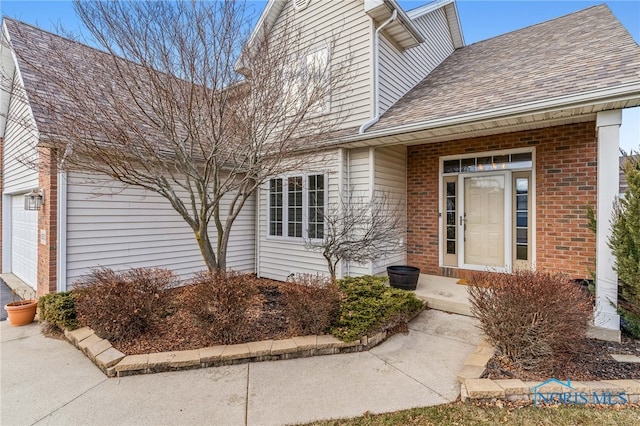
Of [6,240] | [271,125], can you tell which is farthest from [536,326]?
[6,240]

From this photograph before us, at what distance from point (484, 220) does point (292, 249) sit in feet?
14.2

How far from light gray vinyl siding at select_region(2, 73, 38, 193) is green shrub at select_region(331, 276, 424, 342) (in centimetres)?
627

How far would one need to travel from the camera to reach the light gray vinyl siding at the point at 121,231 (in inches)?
223

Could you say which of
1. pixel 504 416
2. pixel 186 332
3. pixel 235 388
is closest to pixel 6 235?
pixel 186 332

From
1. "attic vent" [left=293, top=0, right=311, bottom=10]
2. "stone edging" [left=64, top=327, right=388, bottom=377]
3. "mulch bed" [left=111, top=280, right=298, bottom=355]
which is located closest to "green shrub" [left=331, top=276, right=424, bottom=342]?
"stone edging" [left=64, top=327, right=388, bottom=377]

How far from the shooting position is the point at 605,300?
13.8 feet

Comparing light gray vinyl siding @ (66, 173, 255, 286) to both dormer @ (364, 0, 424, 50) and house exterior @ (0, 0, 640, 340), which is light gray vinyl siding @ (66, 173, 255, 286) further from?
dormer @ (364, 0, 424, 50)

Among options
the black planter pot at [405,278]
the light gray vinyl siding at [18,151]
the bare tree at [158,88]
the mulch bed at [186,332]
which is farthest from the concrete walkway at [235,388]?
the light gray vinyl siding at [18,151]

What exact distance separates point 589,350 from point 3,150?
13.2m

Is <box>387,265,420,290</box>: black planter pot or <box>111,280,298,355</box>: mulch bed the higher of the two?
<box>387,265,420,290</box>: black planter pot

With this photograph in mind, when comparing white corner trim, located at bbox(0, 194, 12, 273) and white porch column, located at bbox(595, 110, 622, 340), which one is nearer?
white porch column, located at bbox(595, 110, 622, 340)

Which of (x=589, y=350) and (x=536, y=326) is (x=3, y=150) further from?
(x=589, y=350)

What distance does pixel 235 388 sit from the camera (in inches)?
128

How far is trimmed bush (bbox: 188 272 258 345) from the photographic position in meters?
3.96
